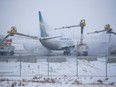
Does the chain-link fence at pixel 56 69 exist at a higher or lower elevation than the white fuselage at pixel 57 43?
lower

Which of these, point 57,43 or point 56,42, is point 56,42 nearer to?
point 56,42

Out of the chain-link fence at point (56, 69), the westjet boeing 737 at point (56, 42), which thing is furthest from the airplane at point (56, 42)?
the chain-link fence at point (56, 69)

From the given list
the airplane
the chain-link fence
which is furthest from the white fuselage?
the chain-link fence

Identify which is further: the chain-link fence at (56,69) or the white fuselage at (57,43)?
the white fuselage at (57,43)

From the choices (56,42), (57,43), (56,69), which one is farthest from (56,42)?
(56,69)

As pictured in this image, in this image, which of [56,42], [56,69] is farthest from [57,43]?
[56,69]

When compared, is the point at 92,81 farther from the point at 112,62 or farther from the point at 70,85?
the point at 112,62

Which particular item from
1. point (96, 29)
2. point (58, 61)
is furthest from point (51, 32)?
point (96, 29)

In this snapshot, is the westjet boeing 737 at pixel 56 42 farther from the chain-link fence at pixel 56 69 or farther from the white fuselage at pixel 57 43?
the chain-link fence at pixel 56 69

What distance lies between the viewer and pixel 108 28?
1463 cm

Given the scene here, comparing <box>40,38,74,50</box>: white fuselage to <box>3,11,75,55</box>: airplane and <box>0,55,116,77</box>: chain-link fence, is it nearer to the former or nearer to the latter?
<box>3,11,75,55</box>: airplane

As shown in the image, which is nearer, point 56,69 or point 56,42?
point 56,69

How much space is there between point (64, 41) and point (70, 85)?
13.5m

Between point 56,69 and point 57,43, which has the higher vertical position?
point 57,43
